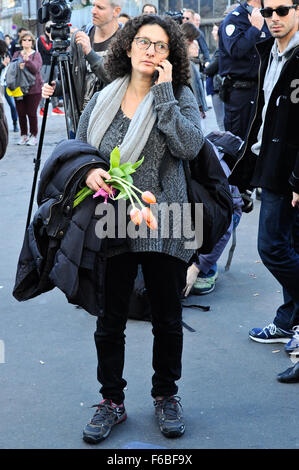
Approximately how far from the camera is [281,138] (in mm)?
3760

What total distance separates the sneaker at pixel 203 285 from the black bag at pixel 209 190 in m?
1.94

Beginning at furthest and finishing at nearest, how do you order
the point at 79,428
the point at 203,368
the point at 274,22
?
1. the point at 203,368
2. the point at 274,22
3. the point at 79,428

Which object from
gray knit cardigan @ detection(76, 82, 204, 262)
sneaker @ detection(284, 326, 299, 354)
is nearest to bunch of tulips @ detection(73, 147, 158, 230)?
gray knit cardigan @ detection(76, 82, 204, 262)

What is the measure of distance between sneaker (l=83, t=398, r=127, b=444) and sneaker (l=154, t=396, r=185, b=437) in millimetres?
180

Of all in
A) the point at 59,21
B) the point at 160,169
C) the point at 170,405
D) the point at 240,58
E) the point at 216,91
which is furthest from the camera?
the point at 216,91

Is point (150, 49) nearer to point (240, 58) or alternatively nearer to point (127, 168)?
point (127, 168)

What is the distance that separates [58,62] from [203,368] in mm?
2473

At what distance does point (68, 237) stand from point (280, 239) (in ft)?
4.66

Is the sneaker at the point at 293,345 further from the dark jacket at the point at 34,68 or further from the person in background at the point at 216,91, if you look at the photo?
the dark jacket at the point at 34,68

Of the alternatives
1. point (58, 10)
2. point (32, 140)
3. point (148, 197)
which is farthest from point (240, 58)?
point (32, 140)

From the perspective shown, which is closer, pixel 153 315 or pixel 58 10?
pixel 153 315

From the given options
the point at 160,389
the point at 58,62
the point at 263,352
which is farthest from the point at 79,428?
the point at 58,62

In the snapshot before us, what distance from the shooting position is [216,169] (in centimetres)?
320

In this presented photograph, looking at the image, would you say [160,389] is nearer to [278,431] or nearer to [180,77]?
[278,431]
